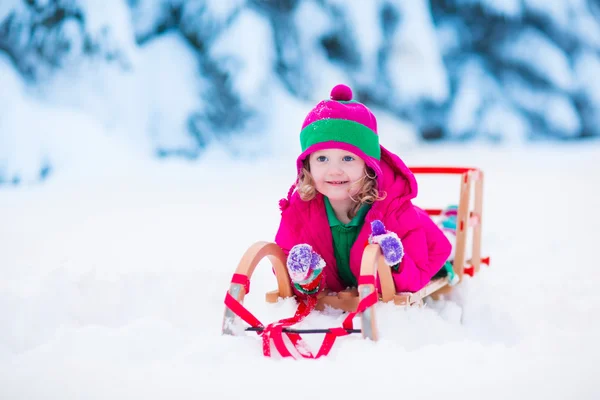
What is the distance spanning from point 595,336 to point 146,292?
4.04 ft

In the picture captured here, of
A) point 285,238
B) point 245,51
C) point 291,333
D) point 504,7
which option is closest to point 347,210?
point 285,238

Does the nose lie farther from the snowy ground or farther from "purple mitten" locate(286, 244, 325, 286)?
the snowy ground

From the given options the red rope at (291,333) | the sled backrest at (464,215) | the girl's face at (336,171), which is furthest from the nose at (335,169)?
the sled backrest at (464,215)

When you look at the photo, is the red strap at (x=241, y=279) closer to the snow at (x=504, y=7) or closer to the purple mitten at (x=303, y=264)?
the purple mitten at (x=303, y=264)

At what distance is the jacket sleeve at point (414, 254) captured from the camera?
157 cm

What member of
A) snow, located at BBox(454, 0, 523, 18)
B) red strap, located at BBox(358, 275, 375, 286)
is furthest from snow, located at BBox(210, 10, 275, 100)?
red strap, located at BBox(358, 275, 375, 286)

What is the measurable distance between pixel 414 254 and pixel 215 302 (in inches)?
24.4

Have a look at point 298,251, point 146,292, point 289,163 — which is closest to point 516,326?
point 298,251

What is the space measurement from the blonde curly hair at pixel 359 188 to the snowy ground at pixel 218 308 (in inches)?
10.7

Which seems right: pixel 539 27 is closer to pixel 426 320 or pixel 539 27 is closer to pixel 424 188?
pixel 424 188

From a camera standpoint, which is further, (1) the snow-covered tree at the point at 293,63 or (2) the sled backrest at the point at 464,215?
(1) the snow-covered tree at the point at 293,63

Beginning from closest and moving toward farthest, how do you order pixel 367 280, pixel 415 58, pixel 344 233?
1. pixel 367 280
2. pixel 344 233
3. pixel 415 58

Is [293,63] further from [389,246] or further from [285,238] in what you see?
[389,246]

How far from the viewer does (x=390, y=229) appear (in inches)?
63.2
